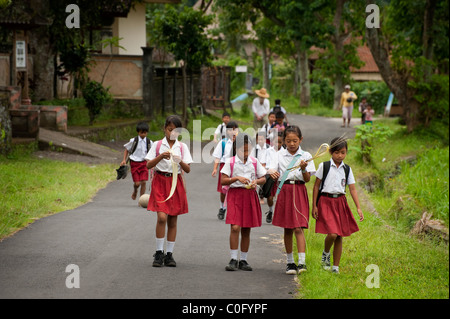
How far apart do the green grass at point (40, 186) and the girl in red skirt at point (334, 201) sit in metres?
4.25

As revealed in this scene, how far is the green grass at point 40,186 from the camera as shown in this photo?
1060cm

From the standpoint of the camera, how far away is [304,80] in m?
42.4

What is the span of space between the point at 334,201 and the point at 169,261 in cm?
199

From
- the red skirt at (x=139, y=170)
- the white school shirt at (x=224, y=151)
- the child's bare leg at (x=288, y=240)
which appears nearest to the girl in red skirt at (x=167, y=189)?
the child's bare leg at (x=288, y=240)

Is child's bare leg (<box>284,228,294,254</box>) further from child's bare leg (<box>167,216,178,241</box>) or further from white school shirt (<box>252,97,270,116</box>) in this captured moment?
white school shirt (<box>252,97,270,116</box>)

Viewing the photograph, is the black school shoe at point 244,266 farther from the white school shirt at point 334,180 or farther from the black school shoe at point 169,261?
the white school shirt at point 334,180

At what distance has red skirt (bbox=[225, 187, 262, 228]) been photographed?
788cm

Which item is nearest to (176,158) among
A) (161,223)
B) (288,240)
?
(161,223)

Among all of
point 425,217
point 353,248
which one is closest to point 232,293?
point 353,248

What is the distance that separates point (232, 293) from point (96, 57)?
18333 mm

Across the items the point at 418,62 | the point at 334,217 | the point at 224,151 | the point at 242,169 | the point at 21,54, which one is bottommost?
the point at 334,217

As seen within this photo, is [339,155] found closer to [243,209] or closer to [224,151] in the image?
[243,209]

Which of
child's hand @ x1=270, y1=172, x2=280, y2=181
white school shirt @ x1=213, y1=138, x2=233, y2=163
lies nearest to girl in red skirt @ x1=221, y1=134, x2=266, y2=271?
child's hand @ x1=270, y1=172, x2=280, y2=181

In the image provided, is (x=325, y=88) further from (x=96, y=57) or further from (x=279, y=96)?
(x=96, y=57)
